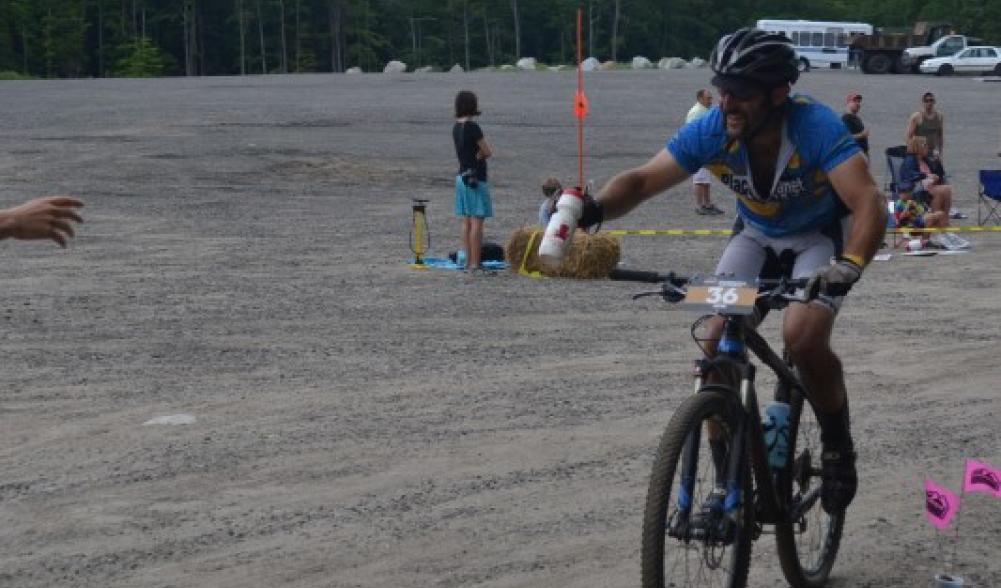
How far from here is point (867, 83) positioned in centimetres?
6169

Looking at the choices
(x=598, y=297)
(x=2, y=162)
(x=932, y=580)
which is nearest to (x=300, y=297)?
(x=598, y=297)

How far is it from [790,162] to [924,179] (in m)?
14.7

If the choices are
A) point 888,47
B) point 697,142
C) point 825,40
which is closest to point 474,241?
point 697,142

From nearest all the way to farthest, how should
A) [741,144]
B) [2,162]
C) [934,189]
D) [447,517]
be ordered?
[741,144] < [447,517] < [934,189] < [2,162]

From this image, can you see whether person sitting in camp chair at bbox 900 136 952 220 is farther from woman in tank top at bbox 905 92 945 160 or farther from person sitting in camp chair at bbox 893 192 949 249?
woman in tank top at bbox 905 92 945 160

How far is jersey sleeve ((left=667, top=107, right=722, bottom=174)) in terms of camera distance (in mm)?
5586

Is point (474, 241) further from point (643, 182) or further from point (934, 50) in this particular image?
point (934, 50)

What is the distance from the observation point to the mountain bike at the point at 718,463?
191 inches

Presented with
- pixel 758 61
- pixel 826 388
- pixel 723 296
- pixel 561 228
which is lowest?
pixel 826 388

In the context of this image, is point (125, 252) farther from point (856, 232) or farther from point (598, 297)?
point (856, 232)

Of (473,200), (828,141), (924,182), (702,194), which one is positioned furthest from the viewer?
(702,194)

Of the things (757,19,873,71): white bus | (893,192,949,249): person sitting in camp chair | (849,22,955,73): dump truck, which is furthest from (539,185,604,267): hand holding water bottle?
(757,19,873,71): white bus

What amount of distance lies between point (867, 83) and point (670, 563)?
5864 cm

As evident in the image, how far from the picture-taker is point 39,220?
5582mm
